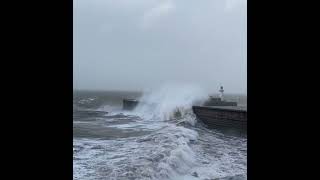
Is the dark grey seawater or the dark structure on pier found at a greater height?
the dark structure on pier

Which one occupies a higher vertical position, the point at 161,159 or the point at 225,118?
the point at 225,118

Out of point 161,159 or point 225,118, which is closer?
point 161,159

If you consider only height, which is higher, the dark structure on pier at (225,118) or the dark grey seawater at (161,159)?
the dark structure on pier at (225,118)

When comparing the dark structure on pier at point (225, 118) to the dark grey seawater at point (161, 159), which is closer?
the dark grey seawater at point (161, 159)

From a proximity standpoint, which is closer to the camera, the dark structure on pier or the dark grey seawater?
the dark grey seawater
